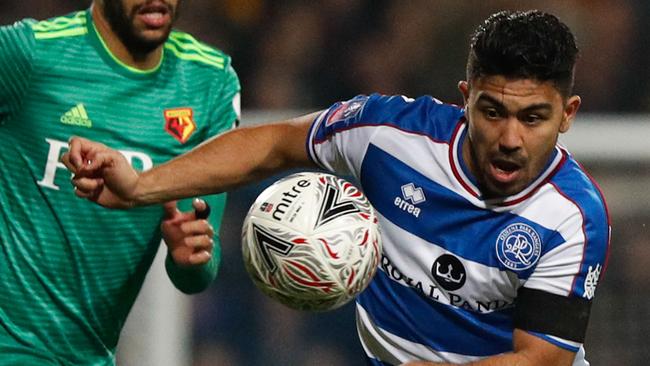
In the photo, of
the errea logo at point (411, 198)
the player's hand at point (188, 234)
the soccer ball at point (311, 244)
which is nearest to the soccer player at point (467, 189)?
the errea logo at point (411, 198)

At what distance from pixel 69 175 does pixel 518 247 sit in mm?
1623

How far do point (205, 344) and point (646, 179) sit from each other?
237cm

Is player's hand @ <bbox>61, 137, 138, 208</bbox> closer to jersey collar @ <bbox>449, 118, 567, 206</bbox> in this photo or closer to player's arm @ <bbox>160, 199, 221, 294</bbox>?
player's arm @ <bbox>160, 199, 221, 294</bbox>

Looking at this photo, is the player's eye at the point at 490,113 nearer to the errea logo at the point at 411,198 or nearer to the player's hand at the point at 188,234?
the errea logo at the point at 411,198

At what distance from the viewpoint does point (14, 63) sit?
429 cm

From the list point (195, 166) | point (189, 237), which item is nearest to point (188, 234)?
point (189, 237)

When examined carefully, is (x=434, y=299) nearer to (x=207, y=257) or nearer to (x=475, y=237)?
(x=475, y=237)

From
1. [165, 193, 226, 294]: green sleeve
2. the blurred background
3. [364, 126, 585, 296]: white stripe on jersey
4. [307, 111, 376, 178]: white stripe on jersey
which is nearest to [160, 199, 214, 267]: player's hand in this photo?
[165, 193, 226, 294]: green sleeve

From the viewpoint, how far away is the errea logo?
151 inches

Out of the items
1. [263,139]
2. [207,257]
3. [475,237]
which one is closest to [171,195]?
[263,139]

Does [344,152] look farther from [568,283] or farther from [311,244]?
[568,283]

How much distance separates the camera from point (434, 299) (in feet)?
12.6

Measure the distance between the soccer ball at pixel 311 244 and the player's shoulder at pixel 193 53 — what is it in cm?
117

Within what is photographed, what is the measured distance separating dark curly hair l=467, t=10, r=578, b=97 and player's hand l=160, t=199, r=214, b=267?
108cm
